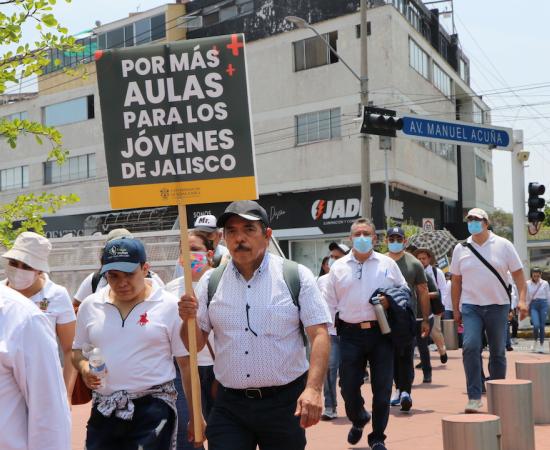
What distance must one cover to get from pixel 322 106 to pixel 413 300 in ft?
89.3

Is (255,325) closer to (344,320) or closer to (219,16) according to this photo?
(344,320)

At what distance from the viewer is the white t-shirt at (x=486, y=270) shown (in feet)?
29.2

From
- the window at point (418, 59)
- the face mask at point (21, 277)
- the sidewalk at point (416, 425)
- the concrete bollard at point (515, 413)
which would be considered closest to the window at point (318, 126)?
the window at point (418, 59)

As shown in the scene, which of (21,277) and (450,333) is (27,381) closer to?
(21,277)

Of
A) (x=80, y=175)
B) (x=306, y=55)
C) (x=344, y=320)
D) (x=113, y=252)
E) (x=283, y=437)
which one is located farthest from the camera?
(x=80, y=175)

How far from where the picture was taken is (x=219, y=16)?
1622 inches

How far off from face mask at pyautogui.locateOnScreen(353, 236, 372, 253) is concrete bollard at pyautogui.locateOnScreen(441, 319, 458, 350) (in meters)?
9.58

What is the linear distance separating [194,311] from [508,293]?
17.1ft

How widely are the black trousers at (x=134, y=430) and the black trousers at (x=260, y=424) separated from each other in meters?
0.30

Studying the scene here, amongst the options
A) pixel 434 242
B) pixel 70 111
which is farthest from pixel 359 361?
pixel 70 111

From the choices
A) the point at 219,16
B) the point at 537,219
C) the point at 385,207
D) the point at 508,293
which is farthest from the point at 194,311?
the point at 219,16

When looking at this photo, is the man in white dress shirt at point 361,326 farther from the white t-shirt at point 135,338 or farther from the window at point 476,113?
the window at point 476,113

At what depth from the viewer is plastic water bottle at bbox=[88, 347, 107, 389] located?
4.53m

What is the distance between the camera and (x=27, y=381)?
267 cm
